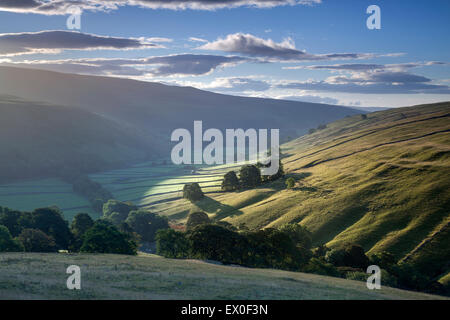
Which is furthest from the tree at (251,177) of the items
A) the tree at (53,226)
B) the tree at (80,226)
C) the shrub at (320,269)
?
the shrub at (320,269)

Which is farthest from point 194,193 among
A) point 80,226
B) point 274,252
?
point 274,252

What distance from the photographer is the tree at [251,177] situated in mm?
140375

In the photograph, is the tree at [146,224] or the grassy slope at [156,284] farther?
the tree at [146,224]

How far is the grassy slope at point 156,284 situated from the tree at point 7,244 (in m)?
20.1

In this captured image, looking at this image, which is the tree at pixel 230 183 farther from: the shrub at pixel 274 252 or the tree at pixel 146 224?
the shrub at pixel 274 252

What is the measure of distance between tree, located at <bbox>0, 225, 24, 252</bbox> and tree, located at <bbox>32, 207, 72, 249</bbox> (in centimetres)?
1698

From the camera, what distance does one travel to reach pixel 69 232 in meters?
85.9

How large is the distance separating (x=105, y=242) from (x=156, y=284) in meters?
33.7

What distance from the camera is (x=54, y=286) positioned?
31203mm
